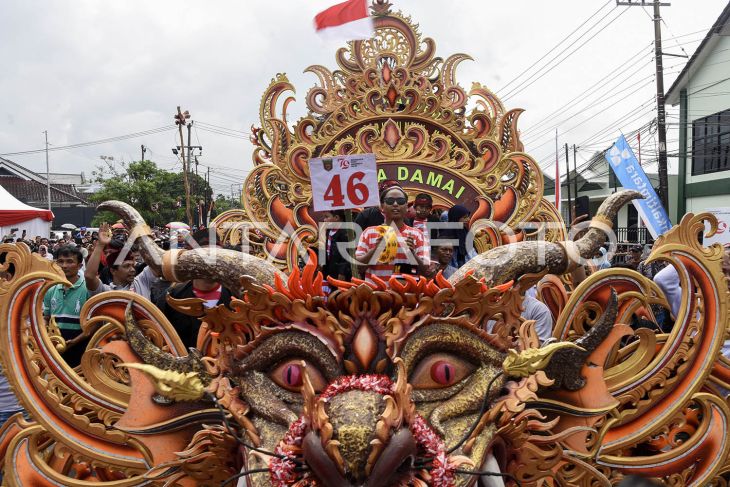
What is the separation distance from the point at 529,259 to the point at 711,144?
59.0 feet

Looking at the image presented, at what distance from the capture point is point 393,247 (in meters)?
3.04

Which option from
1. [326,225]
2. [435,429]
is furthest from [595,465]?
[326,225]

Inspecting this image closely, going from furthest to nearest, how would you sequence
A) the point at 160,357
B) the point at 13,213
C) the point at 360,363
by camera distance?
the point at 13,213 → the point at 160,357 → the point at 360,363

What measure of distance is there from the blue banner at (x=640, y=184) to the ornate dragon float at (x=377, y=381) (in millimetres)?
5308

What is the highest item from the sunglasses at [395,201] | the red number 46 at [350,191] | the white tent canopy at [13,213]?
the white tent canopy at [13,213]

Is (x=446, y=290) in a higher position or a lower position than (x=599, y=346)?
higher

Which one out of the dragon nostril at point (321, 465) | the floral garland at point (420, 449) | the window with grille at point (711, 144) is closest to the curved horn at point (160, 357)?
the floral garland at point (420, 449)

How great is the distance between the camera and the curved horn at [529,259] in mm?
2695

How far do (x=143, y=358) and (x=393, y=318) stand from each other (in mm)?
1084

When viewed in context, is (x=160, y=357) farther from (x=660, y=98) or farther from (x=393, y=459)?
(x=660, y=98)

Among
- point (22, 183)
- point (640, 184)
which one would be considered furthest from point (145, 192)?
point (640, 184)

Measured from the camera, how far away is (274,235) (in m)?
5.80

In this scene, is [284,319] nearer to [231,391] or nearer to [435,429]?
[231,391]

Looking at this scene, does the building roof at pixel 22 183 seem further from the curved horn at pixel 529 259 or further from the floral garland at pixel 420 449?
the floral garland at pixel 420 449
